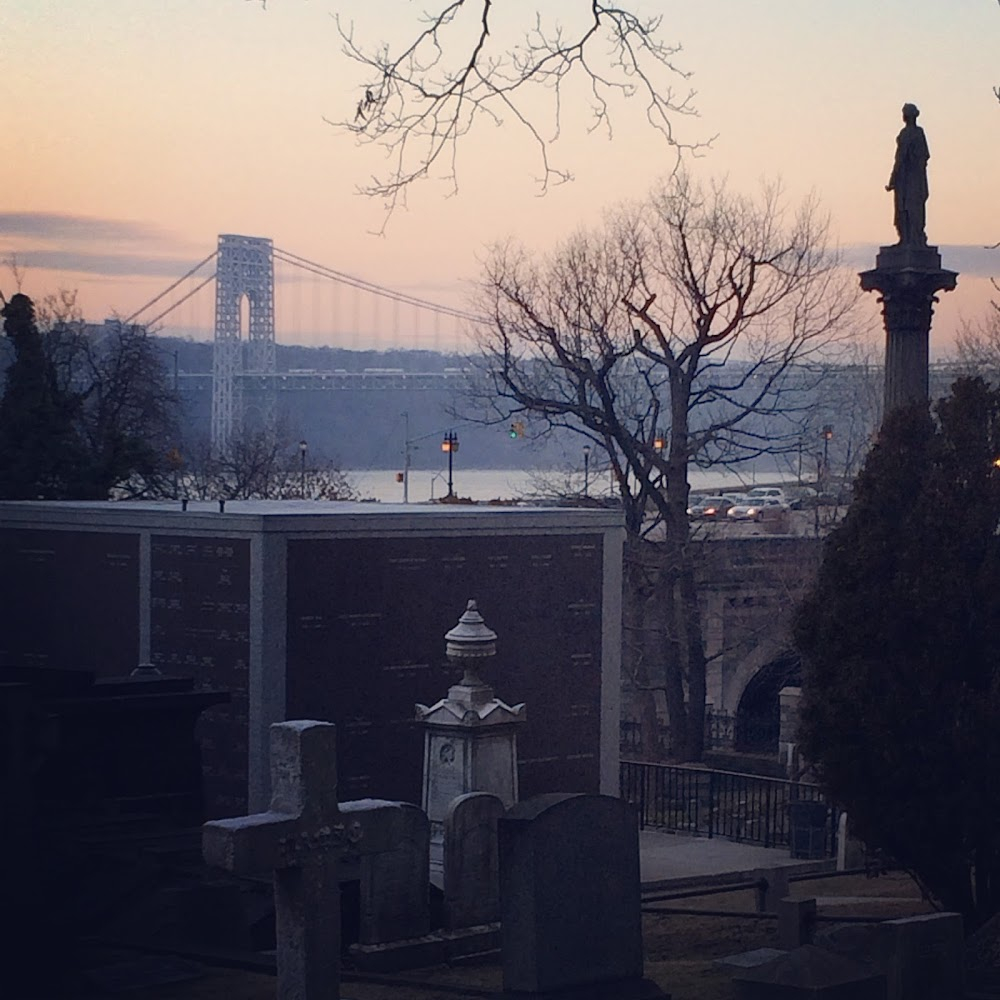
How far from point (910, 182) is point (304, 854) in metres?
12.8

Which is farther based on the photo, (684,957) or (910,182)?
(910,182)

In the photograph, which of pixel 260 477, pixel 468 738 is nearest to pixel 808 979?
pixel 468 738

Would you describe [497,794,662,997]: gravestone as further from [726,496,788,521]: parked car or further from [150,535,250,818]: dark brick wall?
[726,496,788,521]: parked car

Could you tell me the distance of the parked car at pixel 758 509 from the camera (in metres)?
60.5

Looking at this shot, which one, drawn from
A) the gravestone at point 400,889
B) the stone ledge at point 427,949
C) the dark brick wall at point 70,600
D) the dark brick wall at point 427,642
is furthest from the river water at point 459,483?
the gravestone at point 400,889

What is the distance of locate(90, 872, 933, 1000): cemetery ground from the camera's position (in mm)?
10742

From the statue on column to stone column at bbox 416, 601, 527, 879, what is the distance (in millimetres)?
7158

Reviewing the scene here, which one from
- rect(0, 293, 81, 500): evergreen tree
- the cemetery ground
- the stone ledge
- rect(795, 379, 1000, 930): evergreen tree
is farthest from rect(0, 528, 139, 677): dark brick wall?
rect(795, 379, 1000, 930): evergreen tree

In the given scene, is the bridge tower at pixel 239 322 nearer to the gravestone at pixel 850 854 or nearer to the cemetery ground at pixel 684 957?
the gravestone at pixel 850 854

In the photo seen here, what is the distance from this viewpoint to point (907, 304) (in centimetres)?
1873

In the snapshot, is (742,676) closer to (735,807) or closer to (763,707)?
(763,707)

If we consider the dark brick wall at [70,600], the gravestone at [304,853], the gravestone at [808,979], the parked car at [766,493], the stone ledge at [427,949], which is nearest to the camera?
the gravestone at [304,853]

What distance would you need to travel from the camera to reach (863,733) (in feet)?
42.4

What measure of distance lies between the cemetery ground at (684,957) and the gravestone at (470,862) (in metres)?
0.48
